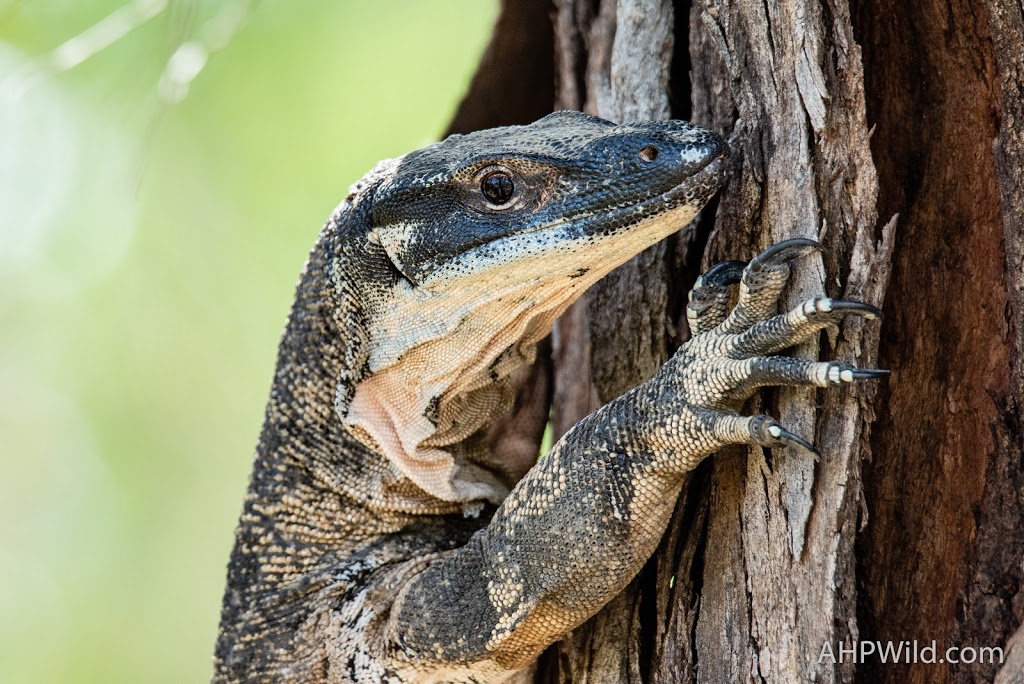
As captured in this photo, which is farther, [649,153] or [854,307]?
[649,153]

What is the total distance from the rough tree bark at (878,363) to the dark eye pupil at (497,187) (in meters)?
0.70

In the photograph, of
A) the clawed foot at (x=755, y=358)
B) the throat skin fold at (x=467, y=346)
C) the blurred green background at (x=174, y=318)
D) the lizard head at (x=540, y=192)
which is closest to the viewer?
the clawed foot at (x=755, y=358)

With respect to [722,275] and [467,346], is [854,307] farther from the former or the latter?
[467,346]

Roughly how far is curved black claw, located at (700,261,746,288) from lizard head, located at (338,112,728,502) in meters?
0.19

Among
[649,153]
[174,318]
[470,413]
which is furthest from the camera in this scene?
[174,318]

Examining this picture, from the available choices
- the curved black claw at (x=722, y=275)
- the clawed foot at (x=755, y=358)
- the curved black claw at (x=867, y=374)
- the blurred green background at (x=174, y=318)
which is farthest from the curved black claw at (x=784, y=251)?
the blurred green background at (x=174, y=318)

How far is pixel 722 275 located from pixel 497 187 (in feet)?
2.40

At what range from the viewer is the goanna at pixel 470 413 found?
10.2 feet

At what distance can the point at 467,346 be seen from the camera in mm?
3543

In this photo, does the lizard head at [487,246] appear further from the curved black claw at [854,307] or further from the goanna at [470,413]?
the curved black claw at [854,307]

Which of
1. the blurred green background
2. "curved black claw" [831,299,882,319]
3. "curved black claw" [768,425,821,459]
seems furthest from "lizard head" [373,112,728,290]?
the blurred green background

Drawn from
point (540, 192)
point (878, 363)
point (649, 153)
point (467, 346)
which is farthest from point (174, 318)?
point (878, 363)

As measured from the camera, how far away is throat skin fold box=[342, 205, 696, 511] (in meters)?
3.22

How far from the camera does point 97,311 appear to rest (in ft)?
31.0
